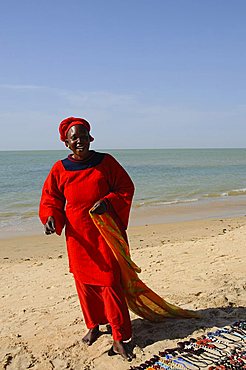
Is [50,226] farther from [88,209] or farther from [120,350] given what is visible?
[120,350]

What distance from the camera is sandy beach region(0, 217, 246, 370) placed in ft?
12.3

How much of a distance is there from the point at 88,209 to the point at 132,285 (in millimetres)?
814

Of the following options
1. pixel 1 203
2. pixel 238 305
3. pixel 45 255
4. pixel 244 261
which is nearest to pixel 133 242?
pixel 45 255

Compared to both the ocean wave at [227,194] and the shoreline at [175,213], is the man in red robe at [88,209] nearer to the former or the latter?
the shoreline at [175,213]

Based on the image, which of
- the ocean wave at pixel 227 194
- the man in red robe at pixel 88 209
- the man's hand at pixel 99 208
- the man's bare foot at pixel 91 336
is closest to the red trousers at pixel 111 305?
the man in red robe at pixel 88 209

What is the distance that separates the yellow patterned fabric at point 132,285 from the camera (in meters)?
3.56

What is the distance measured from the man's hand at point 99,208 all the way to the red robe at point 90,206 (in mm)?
60

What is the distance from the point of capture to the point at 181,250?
7.95 metres

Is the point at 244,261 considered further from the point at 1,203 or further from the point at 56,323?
the point at 1,203

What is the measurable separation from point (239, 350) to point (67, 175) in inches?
77.7

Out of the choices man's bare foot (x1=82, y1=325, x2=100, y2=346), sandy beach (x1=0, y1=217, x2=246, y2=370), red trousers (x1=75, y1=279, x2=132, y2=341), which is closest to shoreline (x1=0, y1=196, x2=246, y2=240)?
sandy beach (x1=0, y1=217, x2=246, y2=370)

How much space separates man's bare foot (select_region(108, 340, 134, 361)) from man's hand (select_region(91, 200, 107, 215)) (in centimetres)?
110

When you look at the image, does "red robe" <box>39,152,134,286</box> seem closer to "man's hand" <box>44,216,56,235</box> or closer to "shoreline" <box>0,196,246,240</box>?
"man's hand" <box>44,216,56,235</box>

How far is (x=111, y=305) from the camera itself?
143 inches
